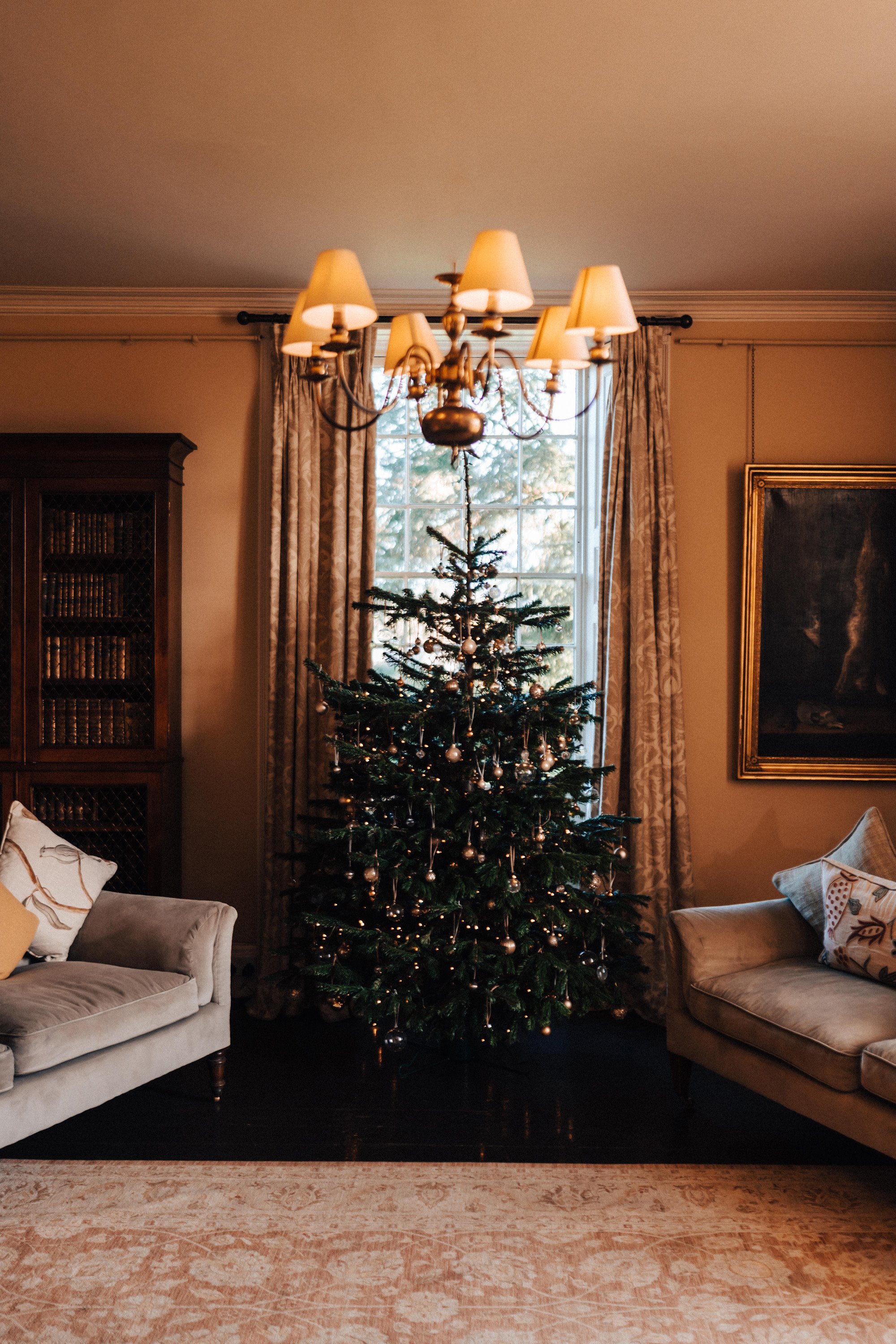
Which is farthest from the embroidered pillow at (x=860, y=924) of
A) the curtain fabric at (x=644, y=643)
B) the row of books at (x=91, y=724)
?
the row of books at (x=91, y=724)

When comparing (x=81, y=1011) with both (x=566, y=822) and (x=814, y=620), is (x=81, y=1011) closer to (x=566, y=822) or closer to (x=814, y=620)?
(x=566, y=822)

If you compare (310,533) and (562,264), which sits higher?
(562,264)

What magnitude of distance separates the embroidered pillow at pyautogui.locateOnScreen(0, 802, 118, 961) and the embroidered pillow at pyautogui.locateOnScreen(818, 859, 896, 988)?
7.86ft

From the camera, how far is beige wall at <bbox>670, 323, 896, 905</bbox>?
4254mm

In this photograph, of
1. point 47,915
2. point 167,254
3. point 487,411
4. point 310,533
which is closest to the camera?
point 47,915

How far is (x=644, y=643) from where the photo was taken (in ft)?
13.5

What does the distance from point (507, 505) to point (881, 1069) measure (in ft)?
9.32

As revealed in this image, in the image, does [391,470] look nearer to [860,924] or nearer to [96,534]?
[96,534]

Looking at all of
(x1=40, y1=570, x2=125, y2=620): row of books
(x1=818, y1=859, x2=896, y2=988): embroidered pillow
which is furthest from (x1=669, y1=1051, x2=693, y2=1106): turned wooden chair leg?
(x1=40, y1=570, x2=125, y2=620): row of books

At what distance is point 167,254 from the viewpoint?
3869 mm

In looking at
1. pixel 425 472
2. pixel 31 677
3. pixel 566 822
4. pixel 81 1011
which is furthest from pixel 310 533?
pixel 81 1011

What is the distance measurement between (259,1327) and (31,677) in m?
2.73

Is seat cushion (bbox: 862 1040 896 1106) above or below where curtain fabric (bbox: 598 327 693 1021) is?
below

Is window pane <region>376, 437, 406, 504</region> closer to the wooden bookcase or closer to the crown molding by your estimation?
the crown molding
